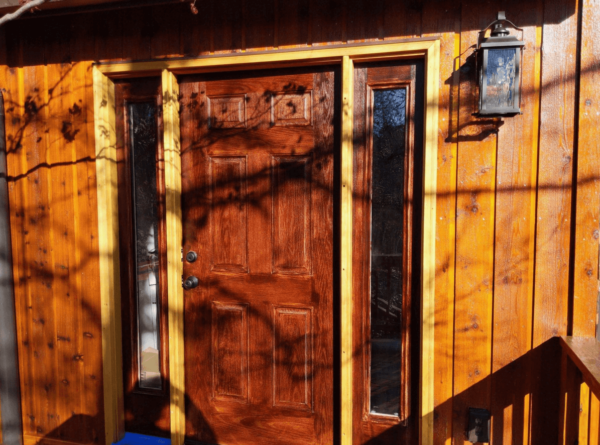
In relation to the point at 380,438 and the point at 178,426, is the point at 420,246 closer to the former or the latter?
the point at 380,438

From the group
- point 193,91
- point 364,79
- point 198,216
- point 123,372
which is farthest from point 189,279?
point 364,79

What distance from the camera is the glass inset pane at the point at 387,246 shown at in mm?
2086

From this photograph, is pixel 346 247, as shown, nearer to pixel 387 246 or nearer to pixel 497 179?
pixel 387 246

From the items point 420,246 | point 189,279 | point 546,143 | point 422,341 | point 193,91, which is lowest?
point 422,341

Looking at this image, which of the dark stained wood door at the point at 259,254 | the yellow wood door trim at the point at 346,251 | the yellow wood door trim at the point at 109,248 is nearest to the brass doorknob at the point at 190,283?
the dark stained wood door at the point at 259,254

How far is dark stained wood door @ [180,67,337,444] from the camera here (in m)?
2.18

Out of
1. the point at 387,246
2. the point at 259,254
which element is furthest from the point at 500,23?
the point at 259,254

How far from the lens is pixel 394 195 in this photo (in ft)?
6.87

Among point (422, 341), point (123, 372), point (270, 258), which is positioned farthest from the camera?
point (123, 372)

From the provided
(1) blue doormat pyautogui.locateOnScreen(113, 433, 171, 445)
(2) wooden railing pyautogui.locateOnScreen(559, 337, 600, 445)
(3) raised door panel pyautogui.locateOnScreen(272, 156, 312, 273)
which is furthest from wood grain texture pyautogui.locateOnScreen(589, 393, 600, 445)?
(1) blue doormat pyautogui.locateOnScreen(113, 433, 171, 445)

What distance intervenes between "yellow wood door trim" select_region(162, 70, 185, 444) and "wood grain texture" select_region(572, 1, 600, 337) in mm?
1876

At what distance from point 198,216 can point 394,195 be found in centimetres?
102

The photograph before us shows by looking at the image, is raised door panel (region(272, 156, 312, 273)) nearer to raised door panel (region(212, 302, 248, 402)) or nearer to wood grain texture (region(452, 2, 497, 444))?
raised door panel (region(212, 302, 248, 402))

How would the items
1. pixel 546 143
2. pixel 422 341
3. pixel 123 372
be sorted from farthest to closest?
pixel 123 372
pixel 422 341
pixel 546 143
